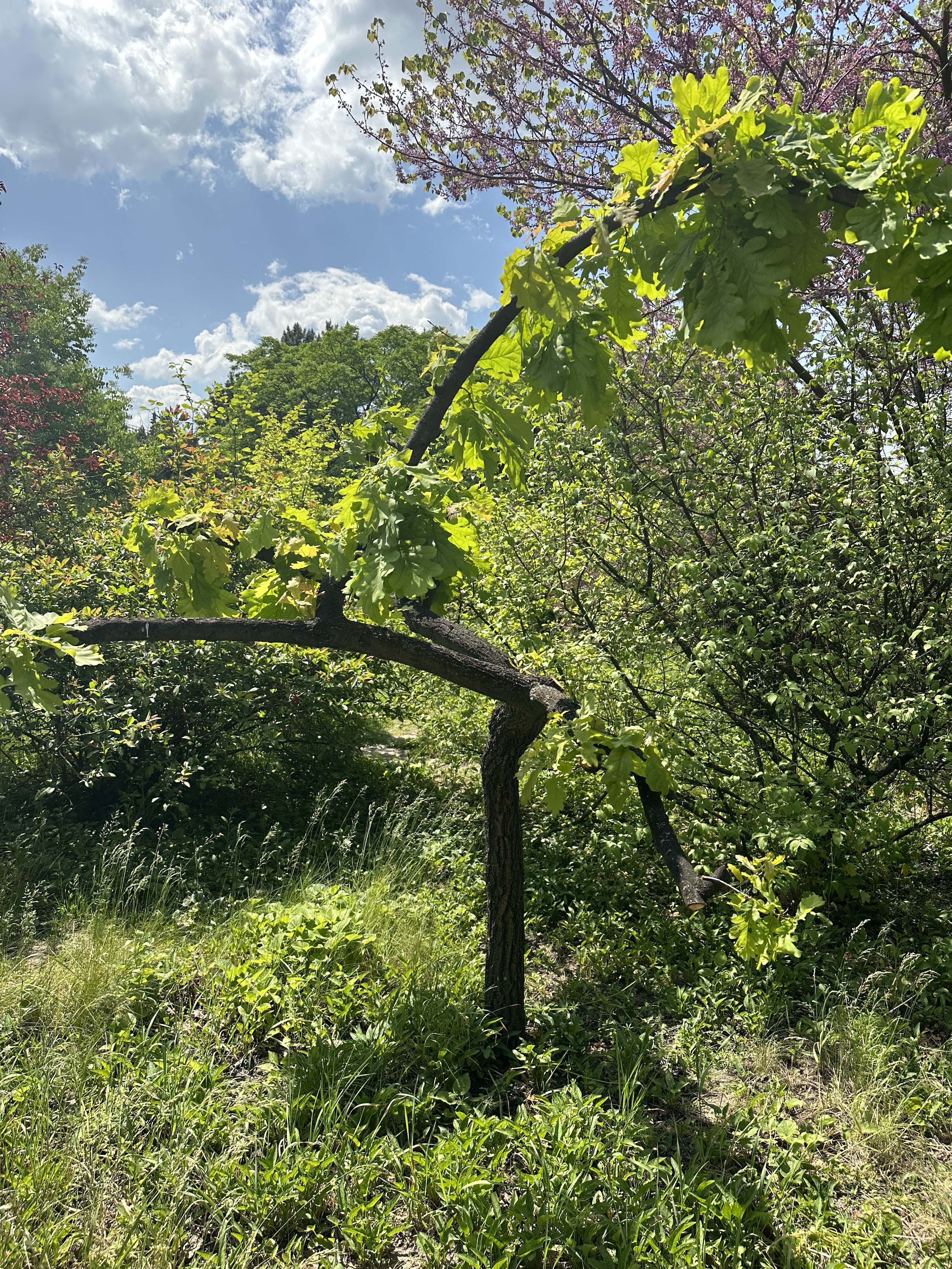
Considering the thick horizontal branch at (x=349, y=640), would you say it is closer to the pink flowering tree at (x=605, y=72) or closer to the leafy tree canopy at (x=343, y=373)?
the pink flowering tree at (x=605, y=72)

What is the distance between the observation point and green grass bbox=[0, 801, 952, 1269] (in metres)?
2.20

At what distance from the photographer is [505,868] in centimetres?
306

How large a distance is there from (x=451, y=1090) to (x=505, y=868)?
33.6 inches

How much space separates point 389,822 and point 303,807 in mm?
963

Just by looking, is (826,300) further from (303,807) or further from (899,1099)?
(303,807)

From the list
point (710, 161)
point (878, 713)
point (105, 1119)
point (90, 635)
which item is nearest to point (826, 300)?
point (878, 713)

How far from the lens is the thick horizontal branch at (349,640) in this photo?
8.36ft

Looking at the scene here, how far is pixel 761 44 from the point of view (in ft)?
18.3

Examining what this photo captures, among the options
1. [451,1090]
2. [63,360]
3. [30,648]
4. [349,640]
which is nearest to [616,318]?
[349,640]

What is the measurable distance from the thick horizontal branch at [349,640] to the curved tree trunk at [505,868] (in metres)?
0.18

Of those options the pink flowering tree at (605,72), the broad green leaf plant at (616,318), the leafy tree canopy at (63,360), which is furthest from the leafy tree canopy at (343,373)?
the broad green leaf plant at (616,318)

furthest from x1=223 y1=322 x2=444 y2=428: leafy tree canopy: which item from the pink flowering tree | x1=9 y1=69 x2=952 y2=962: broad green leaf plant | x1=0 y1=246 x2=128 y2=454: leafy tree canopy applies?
x1=9 y1=69 x2=952 y2=962: broad green leaf plant

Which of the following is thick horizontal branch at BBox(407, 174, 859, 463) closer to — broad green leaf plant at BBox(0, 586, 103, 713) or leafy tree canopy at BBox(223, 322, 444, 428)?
broad green leaf plant at BBox(0, 586, 103, 713)

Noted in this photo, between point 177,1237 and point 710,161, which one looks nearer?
point 710,161
